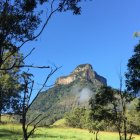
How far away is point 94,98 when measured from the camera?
129ft

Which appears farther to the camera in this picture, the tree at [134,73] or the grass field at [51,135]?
the grass field at [51,135]

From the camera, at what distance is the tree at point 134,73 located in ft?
110

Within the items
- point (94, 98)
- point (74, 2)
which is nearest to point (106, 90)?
point (94, 98)

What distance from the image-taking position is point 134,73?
111 ft

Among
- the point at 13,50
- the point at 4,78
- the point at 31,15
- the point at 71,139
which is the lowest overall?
A: the point at 71,139

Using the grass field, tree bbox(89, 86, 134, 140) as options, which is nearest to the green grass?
the grass field

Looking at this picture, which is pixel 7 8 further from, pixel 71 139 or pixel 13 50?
pixel 71 139

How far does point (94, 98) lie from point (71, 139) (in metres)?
18.2

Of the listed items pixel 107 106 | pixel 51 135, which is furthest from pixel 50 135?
pixel 107 106

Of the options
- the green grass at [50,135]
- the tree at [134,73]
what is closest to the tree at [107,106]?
the tree at [134,73]

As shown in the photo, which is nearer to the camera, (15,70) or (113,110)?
(113,110)

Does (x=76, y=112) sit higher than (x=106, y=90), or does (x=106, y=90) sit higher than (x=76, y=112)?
(x=76, y=112)

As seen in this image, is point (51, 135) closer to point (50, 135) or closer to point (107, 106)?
point (50, 135)

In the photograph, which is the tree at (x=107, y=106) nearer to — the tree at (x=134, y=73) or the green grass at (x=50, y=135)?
the tree at (x=134, y=73)
